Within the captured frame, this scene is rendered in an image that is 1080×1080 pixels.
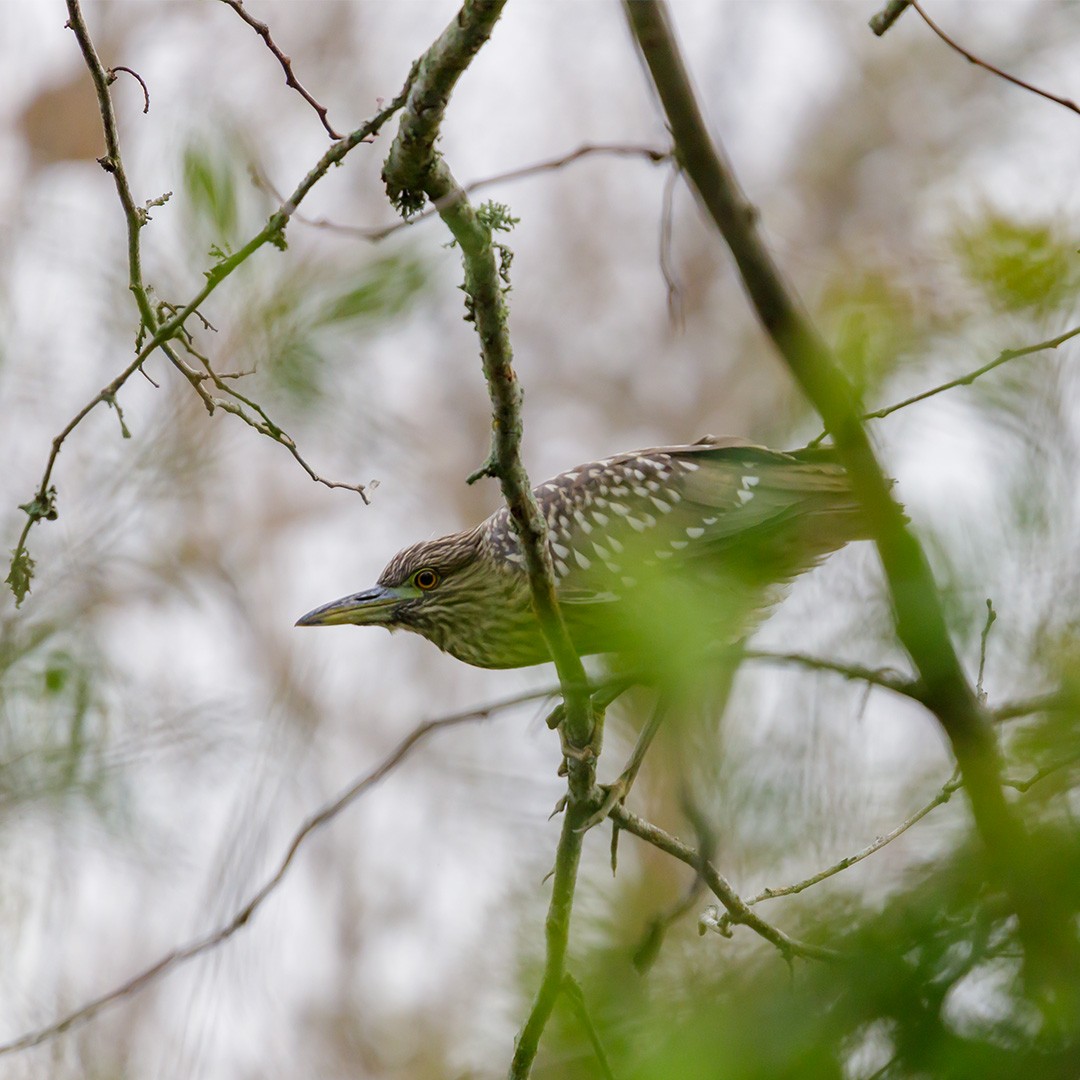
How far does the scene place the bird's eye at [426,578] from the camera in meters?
4.22

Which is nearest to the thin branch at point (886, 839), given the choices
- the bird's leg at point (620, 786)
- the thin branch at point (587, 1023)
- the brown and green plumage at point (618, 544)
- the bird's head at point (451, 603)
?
the thin branch at point (587, 1023)

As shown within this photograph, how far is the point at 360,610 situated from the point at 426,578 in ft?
0.82

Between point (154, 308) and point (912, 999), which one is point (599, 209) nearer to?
point (154, 308)

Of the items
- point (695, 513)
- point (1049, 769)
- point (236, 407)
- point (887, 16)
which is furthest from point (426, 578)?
point (1049, 769)

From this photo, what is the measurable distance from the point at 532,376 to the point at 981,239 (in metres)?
10.3

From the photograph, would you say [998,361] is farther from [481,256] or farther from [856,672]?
[481,256]

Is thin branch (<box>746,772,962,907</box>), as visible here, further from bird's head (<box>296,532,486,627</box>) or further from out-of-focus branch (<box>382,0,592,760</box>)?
bird's head (<box>296,532,486,627</box>)

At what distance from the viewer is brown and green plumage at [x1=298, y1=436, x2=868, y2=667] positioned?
3.68 meters

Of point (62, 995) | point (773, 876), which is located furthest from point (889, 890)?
point (62, 995)

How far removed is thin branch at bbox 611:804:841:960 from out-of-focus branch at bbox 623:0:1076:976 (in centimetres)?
23

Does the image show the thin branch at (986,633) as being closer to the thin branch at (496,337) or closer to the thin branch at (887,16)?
the thin branch at (496,337)

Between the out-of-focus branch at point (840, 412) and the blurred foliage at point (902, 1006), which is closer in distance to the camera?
the blurred foliage at point (902, 1006)

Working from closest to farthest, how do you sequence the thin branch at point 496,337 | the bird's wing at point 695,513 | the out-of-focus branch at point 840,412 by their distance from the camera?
the out-of-focus branch at point 840,412 → the thin branch at point 496,337 → the bird's wing at point 695,513

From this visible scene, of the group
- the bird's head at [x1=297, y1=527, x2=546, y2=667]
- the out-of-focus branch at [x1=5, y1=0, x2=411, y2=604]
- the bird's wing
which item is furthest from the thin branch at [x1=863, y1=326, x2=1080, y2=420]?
the bird's head at [x1=297, y1=527, x2=546, y2=667]
